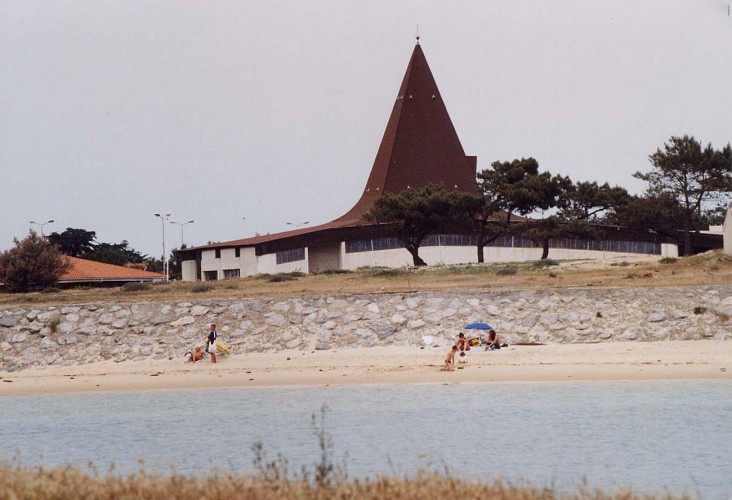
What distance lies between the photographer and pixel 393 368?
2881 cm

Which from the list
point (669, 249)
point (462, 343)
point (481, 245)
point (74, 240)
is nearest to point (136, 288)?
point (462, 343)

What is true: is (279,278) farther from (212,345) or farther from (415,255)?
(212,345)

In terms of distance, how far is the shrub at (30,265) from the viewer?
58531mm

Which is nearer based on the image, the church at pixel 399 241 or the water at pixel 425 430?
the water at pixel 425 430

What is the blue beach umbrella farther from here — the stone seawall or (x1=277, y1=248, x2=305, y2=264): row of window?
(x1=277, y1=248, x2=305, y2=264): row of window

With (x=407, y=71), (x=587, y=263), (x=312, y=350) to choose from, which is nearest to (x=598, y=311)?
(x=312, y=350)

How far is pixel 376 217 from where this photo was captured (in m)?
63.3

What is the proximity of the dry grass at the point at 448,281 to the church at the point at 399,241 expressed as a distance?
13.8 meters

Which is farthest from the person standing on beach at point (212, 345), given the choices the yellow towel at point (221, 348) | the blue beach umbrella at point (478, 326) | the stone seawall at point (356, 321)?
the blue beach umbrella at point (478, 326)

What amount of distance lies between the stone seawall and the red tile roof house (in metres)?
39.6

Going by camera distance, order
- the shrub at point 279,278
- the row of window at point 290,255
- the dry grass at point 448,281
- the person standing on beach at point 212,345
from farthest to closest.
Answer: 1. the row of window at point 290,255
2. the shrub at point 279,278
3. the dry grass at point 448,281
4. the person standing on beach at point 212,345

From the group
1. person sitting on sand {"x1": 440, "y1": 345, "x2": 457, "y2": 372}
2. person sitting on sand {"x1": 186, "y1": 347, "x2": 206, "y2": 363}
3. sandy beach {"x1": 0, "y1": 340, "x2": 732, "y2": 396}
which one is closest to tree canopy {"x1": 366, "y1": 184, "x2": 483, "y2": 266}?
sandy beach {"x1": 0, "y1": 340, "x2": 732, "y2": 396}

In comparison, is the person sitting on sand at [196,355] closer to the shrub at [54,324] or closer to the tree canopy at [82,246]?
the shrub at [54,324]

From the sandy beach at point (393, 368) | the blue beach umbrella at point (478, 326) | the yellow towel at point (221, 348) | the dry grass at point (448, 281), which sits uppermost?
the dry grass at point (448, 281)
